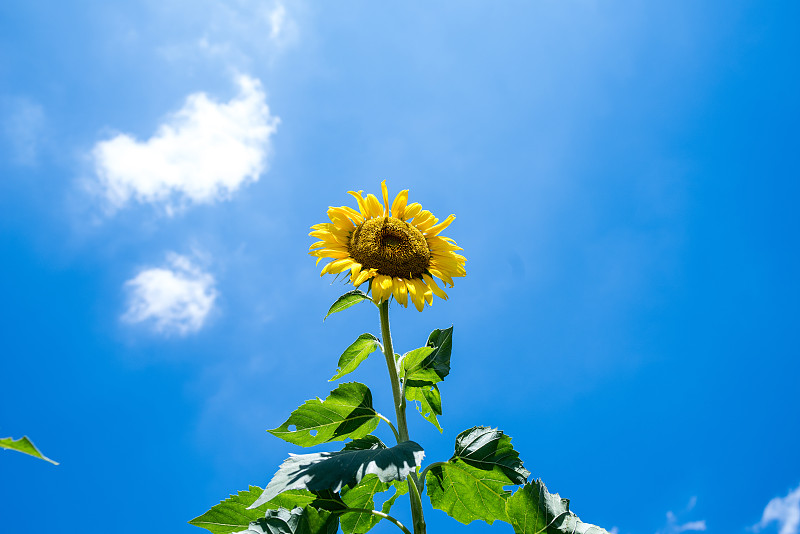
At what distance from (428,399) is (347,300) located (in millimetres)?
1006

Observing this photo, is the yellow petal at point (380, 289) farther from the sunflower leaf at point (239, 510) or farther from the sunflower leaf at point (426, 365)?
the sunflower leaf at point (239, 510)

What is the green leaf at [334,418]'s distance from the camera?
11.1 feet

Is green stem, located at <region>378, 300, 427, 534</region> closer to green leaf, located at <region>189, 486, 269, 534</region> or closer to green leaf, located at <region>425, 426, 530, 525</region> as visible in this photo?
green leaf, located at <region>425, 426, 530, 525</region>

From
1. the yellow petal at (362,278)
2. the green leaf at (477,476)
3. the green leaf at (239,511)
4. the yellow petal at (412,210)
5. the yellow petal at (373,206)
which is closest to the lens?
the green leaf at (239,511)

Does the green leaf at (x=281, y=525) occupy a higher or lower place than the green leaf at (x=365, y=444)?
lower

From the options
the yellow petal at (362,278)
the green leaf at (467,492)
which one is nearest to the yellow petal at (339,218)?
the yellow petal at (362,278)

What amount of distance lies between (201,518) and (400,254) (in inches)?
81.0

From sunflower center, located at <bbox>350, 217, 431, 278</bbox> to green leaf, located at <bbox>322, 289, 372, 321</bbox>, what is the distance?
23cm

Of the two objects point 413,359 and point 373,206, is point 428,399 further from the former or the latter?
point 373,206

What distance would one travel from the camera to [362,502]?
3.57 m

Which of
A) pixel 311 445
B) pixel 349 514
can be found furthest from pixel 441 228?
pixel 349 514

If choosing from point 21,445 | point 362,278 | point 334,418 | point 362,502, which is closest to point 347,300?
point 362,278

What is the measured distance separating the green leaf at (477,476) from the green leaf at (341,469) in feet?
2.43

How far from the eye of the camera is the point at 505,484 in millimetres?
3480
